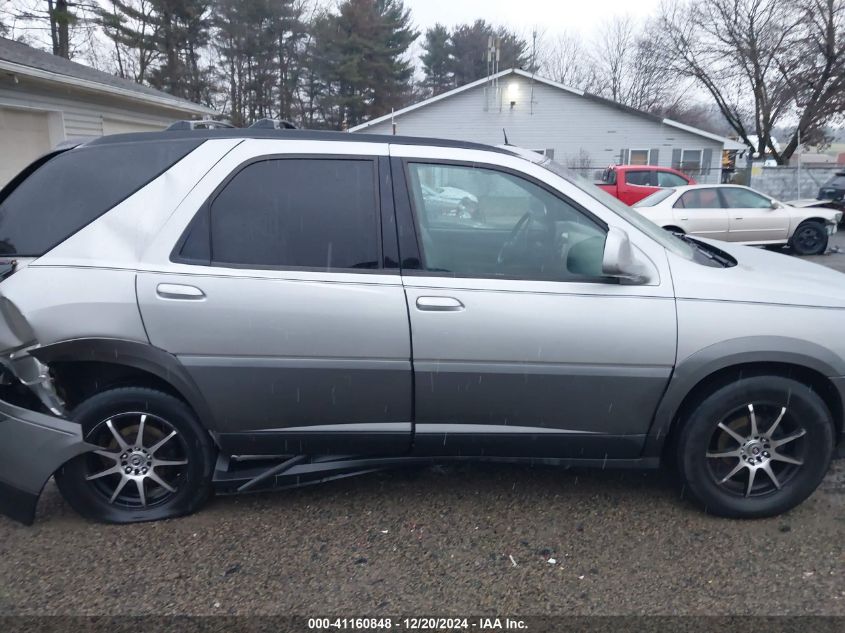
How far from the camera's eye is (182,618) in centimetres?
251

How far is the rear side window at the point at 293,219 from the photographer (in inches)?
116

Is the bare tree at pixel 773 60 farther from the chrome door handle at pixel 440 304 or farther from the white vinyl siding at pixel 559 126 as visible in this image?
the chrome door handle at pixel 440 304

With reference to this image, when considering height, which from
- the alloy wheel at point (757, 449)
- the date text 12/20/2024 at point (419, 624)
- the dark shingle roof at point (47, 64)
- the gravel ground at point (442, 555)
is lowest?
the date text 12/20/2024 at point (419, 624)

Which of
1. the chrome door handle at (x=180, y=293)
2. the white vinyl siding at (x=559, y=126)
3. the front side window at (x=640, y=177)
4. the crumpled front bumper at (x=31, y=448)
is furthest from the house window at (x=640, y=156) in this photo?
the crumpled front bumper at (x=31, y=448)

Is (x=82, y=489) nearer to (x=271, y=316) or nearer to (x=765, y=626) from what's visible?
(x=271, y=316)

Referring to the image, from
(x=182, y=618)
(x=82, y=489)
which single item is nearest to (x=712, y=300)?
(x=182, y=618)

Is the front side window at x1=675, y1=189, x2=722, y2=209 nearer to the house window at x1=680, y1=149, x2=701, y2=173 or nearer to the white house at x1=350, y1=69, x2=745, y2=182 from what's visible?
the white house at x1=350, y1=69, x2=745, y2=182

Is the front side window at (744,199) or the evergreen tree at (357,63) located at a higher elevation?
the evergreen tree at (357,63)

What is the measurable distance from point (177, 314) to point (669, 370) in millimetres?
2265

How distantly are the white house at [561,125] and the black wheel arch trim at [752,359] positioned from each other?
2337 centimetres

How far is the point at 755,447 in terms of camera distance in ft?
9.91

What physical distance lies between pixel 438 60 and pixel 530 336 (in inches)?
1852

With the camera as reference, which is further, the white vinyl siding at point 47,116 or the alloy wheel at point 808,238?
the alloy wheel at point 808,238

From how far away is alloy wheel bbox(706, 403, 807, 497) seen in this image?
298cm
